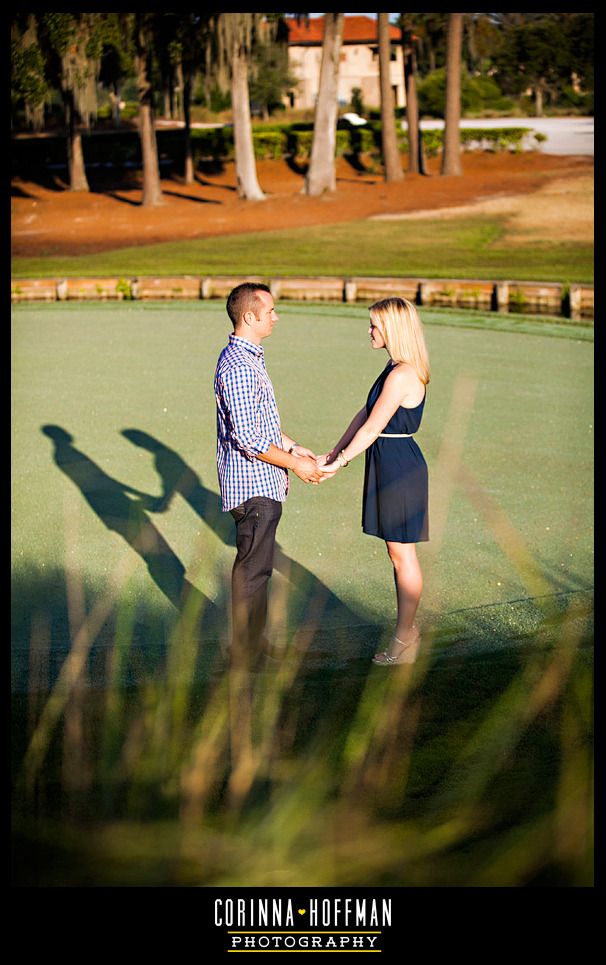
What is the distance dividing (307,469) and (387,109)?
133 feet

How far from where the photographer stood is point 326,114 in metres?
Result: 40.7

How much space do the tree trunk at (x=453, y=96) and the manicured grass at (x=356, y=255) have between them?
26.8 feet

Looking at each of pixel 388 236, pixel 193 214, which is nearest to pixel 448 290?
pixel 388 236

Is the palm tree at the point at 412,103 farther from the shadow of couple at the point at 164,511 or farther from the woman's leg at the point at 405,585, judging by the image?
the woman's leg at the point at 405,585

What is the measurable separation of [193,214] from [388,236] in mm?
8298

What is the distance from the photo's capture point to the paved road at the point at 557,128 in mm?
53625

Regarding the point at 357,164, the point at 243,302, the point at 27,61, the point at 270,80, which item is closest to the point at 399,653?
the point at 243,302

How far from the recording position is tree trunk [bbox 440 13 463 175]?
141 ft

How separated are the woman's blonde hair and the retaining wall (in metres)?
13.6

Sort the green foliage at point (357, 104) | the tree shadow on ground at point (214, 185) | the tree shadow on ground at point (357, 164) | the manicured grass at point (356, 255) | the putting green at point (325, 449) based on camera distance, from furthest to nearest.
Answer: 1. the green foliage at point (357, 104)
2. the tree shadow on ground at point (357, 164)
3. the tree shadow on ground at point (214, 185)
4. the manicured grass at point (356, 255)
5. the putting green at point (325, 449)
